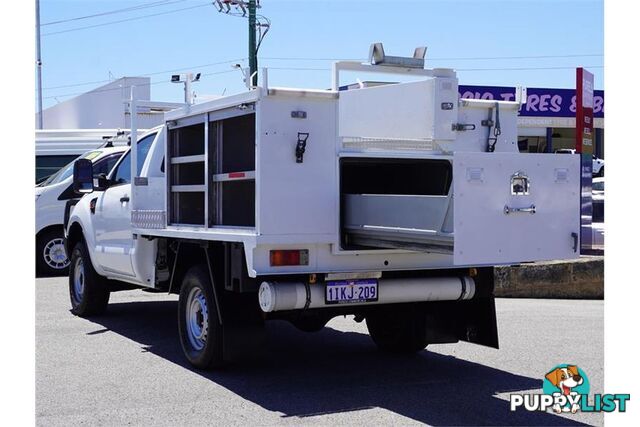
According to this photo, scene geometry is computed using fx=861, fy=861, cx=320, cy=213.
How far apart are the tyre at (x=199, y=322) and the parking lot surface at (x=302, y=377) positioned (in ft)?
0.52

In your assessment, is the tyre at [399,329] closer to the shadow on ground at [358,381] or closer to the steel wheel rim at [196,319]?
the shadow on ground at [358,381]

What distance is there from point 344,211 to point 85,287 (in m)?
4.85

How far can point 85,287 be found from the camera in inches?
410

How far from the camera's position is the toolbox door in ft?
18.2

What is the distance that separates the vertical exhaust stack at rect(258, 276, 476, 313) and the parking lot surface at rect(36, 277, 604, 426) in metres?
0.72

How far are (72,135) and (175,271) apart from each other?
992cm

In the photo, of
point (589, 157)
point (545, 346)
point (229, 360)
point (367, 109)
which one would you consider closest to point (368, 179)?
point (367, 109)

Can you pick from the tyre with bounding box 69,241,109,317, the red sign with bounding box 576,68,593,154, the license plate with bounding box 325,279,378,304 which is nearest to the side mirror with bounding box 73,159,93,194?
the tyre with bounding box 69,241,109,317

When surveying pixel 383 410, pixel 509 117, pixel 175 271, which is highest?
pixel 509 117

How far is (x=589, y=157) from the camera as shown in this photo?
14586 mm

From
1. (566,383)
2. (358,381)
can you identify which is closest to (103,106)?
(358,381)

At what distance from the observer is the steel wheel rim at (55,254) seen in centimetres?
1508

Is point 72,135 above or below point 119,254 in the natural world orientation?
above

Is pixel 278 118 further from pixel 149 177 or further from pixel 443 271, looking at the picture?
pixel 149 177
